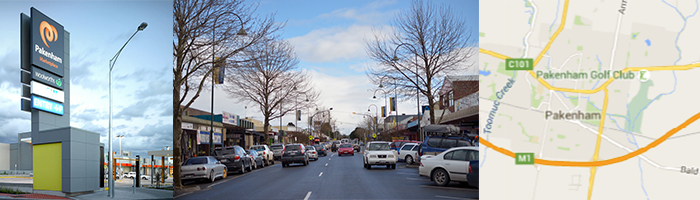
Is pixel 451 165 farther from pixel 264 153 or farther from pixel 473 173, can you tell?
pixel 264 153

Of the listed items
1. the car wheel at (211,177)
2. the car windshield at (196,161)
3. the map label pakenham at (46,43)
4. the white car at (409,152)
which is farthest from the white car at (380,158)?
the map label pakenham at (46,43)

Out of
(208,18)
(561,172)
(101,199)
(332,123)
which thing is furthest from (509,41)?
(332,123)

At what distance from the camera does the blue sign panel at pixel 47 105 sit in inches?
843

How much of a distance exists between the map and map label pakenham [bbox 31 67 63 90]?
804 inches

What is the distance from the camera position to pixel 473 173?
46.2ft

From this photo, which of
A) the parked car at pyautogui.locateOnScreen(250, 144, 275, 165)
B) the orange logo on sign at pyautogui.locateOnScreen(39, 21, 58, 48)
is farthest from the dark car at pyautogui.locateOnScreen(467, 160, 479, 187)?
the parked car at pyautogui.locateOnScreen(250, 144, 275, 165)

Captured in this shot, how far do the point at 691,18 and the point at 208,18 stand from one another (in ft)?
42.1

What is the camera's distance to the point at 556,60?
7555 mm

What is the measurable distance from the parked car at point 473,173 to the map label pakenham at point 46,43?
18.2 metres

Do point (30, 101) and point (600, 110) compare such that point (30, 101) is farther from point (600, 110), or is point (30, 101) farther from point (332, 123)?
point (332, 123)

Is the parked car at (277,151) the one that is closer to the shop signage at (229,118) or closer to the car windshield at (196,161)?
the shop signage at (229,118)

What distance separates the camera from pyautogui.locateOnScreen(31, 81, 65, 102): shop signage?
21623 mm

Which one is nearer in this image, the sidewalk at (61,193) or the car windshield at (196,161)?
the sidewalk at (61,193)

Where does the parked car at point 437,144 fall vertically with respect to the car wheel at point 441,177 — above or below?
above
